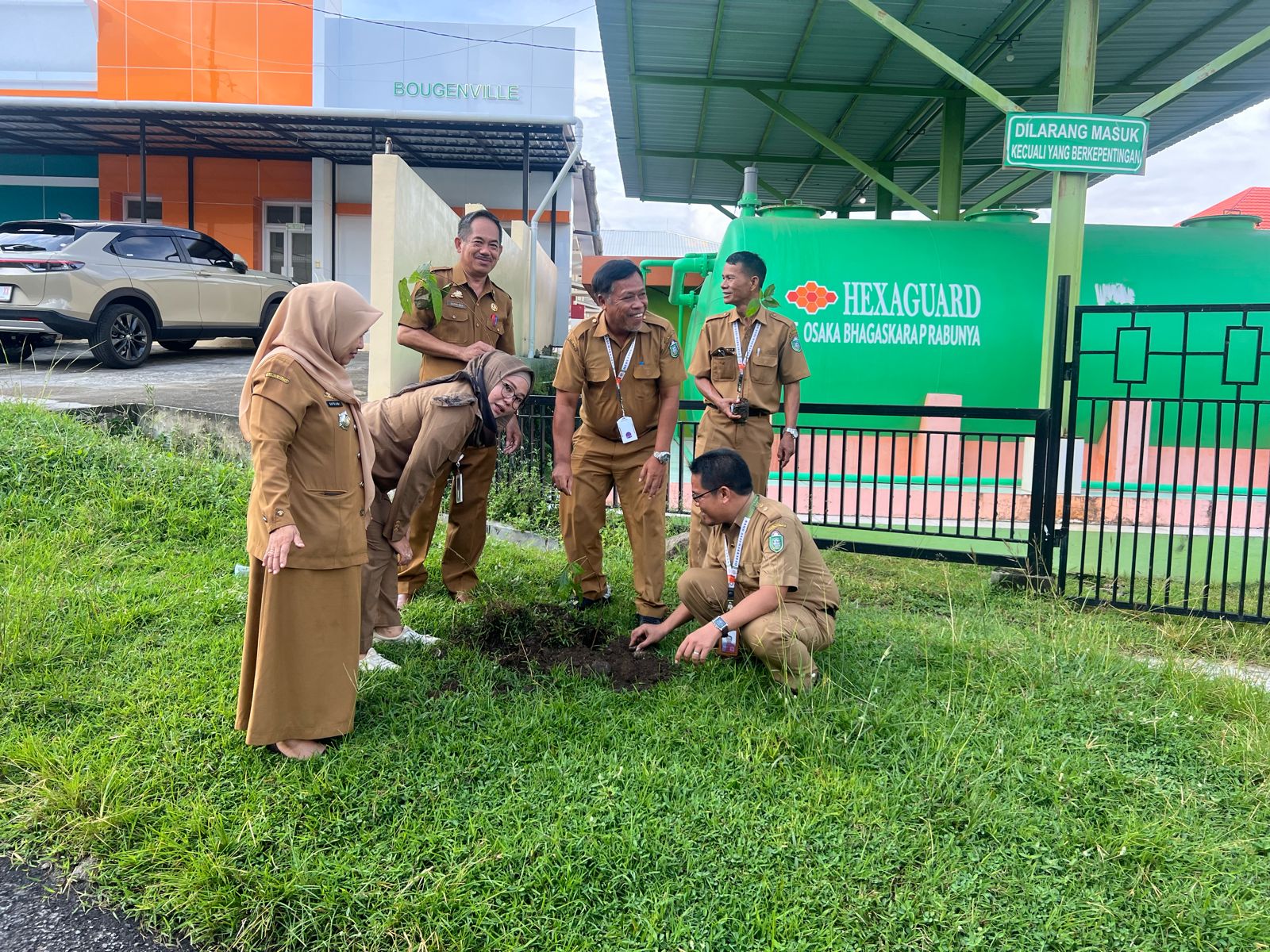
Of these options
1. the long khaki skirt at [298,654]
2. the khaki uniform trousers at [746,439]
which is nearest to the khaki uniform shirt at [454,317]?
the khaki uniform trousers at [746,439]

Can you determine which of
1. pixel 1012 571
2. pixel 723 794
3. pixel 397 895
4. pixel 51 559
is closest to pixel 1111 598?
pixel 1012 571

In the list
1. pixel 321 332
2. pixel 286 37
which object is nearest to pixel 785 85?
pixel 321 332

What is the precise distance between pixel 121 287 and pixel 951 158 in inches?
383

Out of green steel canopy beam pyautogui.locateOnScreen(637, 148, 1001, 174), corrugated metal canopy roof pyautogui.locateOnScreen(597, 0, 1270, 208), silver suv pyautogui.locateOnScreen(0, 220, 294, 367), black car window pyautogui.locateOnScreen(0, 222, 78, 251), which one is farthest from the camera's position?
green steel canopy beam pyautogui.locateOnScreen(637, 148, 1001, 174)

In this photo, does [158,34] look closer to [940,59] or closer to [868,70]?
[868,70]

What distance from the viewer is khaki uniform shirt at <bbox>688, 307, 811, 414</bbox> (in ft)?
16.9

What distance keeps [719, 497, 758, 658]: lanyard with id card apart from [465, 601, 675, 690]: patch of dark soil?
14.9 inches

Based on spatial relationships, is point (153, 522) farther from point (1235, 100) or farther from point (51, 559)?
point (1235, 100)

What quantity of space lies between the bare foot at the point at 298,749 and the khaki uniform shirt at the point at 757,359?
2.97 metres

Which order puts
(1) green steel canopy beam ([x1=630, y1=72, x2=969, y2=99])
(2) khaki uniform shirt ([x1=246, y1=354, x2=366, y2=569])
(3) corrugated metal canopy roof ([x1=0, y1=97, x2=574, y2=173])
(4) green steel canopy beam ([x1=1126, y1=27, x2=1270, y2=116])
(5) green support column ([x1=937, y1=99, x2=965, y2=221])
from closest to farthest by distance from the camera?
(2) khaki uniform shirt ([x1=246, y1=354, x2=366, y2=569])
(4) green steel canopy beam ([x1=1126, y1=27, x2=1270, y2=116])
(1) green steel canopy beam ([x1=630, y1=72, x2=969, y2=99])
(5) green support column ([x1=937, y1=99, x2=965, y2=221])
(3) corrugated metal canopy roof ([x1=0, y1=97, x2=574, y2=173])

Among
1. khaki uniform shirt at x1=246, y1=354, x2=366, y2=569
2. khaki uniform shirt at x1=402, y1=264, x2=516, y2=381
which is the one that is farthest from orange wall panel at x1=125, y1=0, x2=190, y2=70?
khaki uniform shirt at x1=246, y1=354, x2=366, y2=569

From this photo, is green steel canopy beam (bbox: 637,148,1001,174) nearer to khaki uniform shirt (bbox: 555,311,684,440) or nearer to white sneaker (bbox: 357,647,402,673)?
khaki uniform shirt (bbox: 555,311,684,440)

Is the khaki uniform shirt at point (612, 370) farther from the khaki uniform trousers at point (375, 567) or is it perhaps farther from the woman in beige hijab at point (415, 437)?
the khaki uniform trousers at point (375, 567)

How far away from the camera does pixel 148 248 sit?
1019cm
